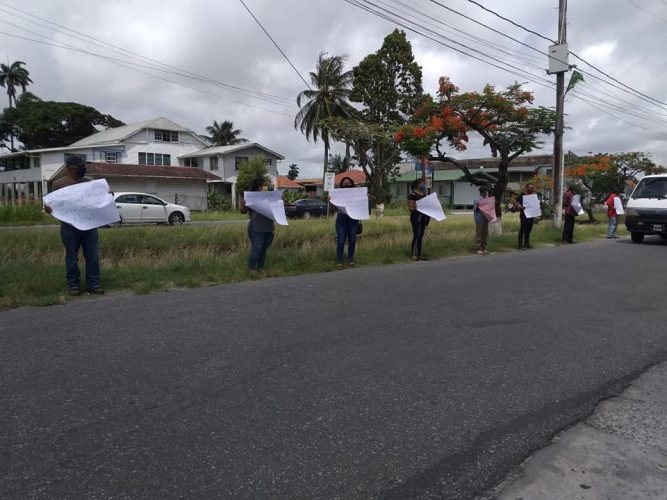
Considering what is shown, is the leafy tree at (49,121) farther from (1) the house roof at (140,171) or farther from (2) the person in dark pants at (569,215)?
(2) the person in dark pants at (569,215)

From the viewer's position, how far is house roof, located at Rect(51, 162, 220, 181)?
121ft

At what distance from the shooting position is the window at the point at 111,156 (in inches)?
1735

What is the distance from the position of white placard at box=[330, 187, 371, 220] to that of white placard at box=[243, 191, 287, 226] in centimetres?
115

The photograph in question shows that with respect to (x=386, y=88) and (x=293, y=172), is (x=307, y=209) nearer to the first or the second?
(x=386, y=88)

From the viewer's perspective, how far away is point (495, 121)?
54.8ft

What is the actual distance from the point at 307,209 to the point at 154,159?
1993 cm

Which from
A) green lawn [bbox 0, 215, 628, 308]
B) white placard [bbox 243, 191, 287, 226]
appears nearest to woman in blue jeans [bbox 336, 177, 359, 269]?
green lawn [bbox 0, 215, 628, 308]

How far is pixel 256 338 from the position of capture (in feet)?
15.6

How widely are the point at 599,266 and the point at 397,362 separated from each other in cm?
732

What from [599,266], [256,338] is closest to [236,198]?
[599,266]

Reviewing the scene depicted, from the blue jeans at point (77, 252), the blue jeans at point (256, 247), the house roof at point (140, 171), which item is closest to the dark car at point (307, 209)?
the house roof at point (140, 171)

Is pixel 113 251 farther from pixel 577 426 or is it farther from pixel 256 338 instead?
pixel 577 426

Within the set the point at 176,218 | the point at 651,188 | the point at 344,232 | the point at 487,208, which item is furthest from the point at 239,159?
the point at 344,232

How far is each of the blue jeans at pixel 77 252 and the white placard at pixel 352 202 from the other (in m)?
Answer: 4.14
